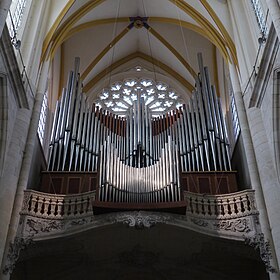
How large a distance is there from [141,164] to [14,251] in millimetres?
4790

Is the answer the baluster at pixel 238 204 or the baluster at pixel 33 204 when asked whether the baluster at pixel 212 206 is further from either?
Result: the baluster at pixel 33 204

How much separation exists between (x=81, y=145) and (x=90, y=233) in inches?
144

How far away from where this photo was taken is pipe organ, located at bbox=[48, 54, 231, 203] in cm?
1090

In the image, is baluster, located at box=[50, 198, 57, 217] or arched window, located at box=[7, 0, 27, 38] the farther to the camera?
arched window, located at box=[7, 0, 27, 38]

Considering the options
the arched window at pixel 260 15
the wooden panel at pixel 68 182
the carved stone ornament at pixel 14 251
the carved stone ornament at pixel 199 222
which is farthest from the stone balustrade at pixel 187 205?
the arched window at pixel 260 15

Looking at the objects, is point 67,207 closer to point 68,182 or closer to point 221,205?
point 68,182

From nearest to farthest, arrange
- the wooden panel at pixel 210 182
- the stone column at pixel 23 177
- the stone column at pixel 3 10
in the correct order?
the stone column at pixel 3 10, the stone column at pixel 23 177, the wooden panel at pixel 210 182

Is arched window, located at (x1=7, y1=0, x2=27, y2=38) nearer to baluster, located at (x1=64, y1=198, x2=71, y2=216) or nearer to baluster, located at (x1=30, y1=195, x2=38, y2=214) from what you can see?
baluster, located at (x1=30, y1=195, x2=38, y2=214)

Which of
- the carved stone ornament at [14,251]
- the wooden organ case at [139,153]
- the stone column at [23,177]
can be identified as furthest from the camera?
the wooden organ case at [139,153]

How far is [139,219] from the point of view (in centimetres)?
1044

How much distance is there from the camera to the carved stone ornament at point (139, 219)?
34.0 ft

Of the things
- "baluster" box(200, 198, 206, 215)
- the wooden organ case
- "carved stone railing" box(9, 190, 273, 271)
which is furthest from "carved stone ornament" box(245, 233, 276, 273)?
the wooden organ case

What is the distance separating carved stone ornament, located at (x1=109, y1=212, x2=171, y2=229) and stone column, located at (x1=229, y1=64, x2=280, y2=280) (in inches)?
88.2

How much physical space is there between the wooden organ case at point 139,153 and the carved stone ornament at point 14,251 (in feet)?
6.08
